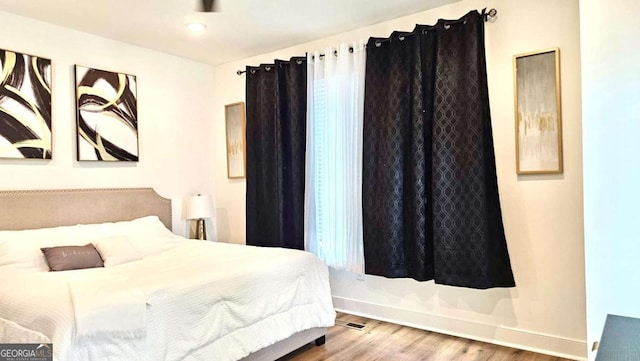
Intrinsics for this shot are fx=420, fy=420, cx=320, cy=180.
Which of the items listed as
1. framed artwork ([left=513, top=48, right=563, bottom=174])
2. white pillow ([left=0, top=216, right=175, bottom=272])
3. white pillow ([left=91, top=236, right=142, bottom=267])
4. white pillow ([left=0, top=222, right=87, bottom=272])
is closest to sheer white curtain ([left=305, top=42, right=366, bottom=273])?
framed artwork ([left=513, top=48, right=563, bottom=174])

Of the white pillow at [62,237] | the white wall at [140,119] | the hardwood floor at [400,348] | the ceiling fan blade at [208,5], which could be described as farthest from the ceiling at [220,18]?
the hardwood floor at [400,348]

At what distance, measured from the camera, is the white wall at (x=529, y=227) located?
9.05ft

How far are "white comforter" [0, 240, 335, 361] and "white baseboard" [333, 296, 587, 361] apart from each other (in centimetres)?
75

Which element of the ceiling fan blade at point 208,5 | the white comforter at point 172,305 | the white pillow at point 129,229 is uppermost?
the ceiling fan blade at point 208,5

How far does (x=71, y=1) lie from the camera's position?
119 inches

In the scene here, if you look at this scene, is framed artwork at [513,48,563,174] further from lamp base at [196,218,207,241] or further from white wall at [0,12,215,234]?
white wall at [0,12,215,234]

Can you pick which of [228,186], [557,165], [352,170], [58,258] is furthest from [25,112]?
[557,165]

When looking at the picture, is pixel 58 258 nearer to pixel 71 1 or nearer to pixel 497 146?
pixel 71 1

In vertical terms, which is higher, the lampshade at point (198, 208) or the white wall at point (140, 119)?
the white wall at point (140, 119)

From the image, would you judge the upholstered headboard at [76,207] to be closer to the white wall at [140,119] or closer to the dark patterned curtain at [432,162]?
the white wall at [140,119]

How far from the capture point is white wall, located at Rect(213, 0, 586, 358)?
2.76 m

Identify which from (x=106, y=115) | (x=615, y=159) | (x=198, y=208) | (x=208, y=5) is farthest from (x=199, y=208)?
(x=615, y=159)

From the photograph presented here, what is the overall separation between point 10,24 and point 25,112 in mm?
677

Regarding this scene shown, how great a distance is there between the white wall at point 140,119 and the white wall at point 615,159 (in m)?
3.71
